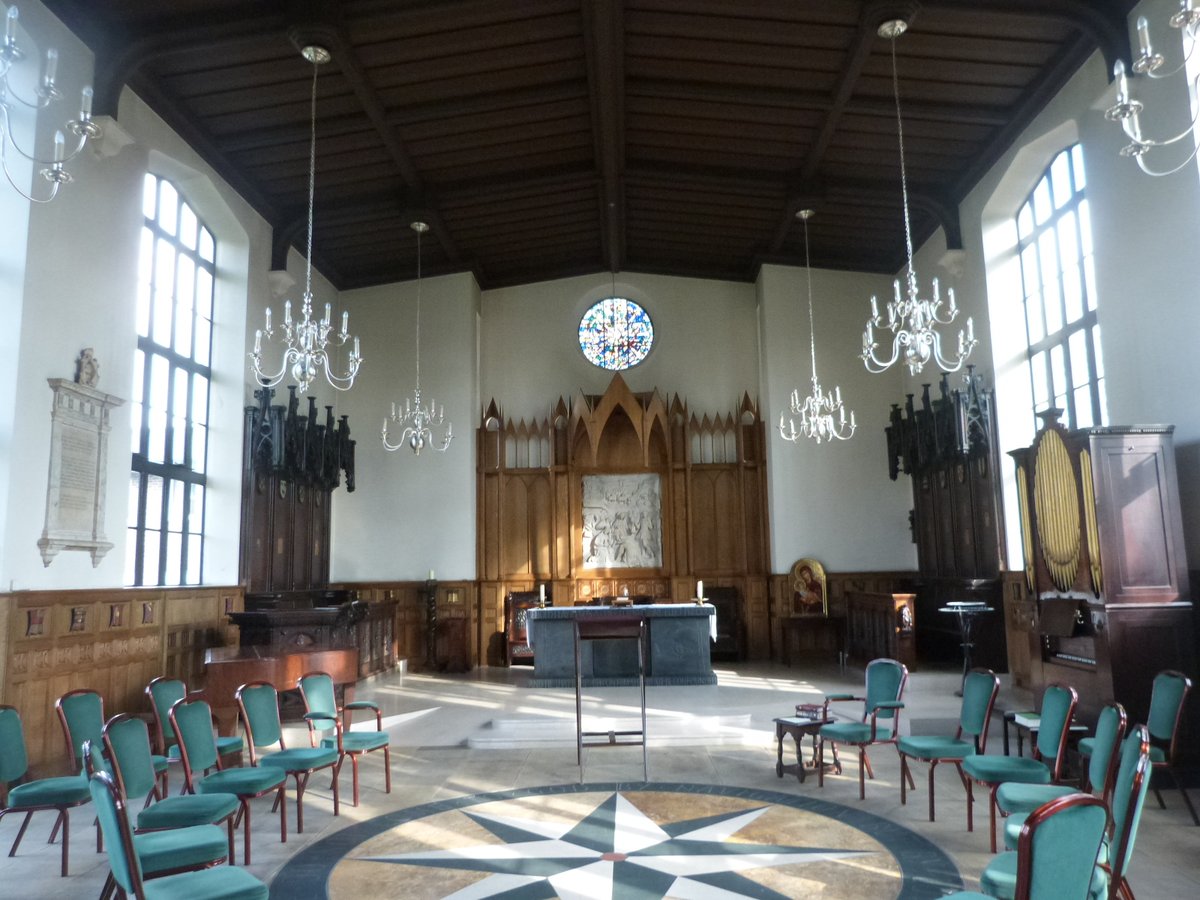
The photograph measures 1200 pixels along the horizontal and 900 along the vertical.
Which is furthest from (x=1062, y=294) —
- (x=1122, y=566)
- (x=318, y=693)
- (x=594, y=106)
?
(x=318, y=693)

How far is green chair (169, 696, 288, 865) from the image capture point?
4.48 meters

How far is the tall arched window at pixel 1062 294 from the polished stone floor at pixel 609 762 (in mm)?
3029

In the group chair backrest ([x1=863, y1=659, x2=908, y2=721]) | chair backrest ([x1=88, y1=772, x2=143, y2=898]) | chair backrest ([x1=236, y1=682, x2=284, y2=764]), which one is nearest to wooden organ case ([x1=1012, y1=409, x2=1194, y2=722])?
chair backrest ([x1=863, y1=659, x2=908, y2=721])

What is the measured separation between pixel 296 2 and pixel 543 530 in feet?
26.4

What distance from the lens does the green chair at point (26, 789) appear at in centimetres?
443

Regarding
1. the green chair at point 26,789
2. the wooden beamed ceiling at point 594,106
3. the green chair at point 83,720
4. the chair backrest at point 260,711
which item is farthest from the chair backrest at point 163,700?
the wooden beamed ceiling at point 594,106

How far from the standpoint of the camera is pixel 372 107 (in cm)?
852

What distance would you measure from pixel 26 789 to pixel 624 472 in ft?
31.5

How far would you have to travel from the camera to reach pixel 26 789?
4.54 meters

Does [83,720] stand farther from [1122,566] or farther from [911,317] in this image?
[1122,566]

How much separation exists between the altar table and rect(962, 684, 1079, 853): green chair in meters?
5.60

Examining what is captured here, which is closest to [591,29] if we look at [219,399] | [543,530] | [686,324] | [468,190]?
[468,190]

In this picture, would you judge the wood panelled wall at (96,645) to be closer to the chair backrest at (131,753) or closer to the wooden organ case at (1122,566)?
the chair backrest at (131,753)

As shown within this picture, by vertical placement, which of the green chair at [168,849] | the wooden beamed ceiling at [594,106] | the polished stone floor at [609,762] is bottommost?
the polished stone floor at [609,762]
